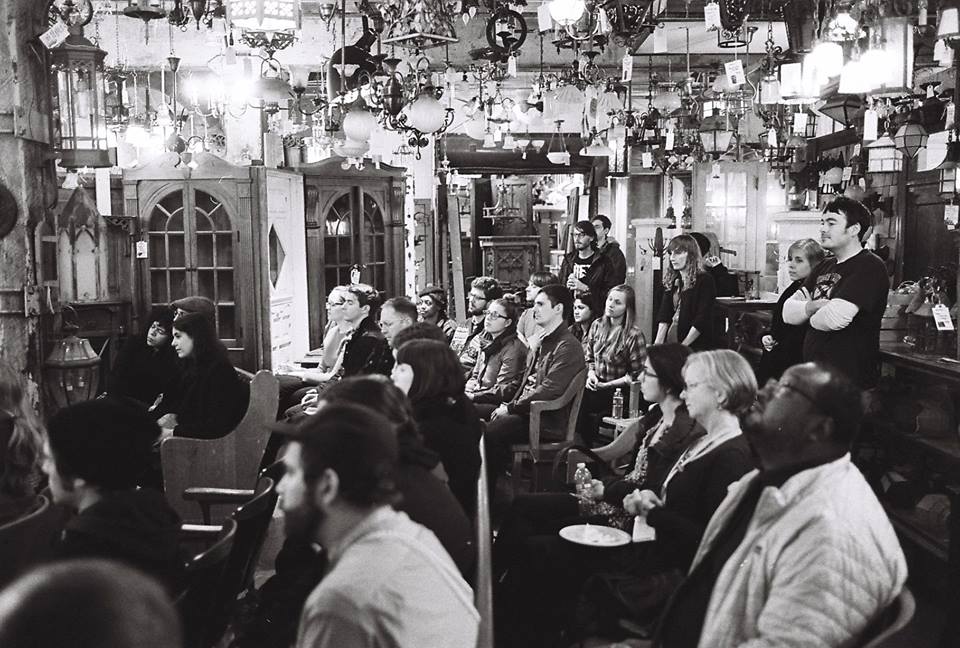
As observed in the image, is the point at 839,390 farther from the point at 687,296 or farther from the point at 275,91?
the point at 687,296

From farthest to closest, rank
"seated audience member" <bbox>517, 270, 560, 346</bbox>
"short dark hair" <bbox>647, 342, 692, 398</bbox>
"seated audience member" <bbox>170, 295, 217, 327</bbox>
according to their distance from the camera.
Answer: "seated audience member" <bbox>517, 270, 560, 346</bbox> → "seated audience member" <bbox>170, 295, 217, 327</bbox> → "short dark hair" <bbox>647, 342, 692, 398</bbox>

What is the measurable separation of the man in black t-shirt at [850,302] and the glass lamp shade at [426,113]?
2258 millimetres

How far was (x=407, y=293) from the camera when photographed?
12.0 metres

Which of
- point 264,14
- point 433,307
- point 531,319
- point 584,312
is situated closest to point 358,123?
point 264,14

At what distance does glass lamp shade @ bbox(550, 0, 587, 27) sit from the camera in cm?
483

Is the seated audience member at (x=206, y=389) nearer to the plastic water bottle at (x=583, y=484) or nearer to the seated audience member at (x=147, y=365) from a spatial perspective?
the seated audience member at (x=147, y=365)

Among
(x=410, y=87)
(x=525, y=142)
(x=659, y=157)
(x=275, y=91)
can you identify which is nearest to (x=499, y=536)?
(x=275, y=91)

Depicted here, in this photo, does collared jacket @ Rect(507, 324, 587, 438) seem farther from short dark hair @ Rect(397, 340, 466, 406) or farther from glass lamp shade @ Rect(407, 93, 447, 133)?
short dark hair @ Rect(397, 340, 466, 406)

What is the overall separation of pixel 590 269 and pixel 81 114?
4.83 m

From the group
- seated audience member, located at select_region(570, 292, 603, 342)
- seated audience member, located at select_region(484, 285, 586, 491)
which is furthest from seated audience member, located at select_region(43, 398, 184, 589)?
seated audience member, located at select_region(570, 292, 603, 342)

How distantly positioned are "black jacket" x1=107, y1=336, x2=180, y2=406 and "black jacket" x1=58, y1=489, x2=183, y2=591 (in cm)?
331

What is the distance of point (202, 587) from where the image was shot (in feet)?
8.53

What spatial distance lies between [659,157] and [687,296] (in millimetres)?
5497

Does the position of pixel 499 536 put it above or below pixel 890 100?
below
